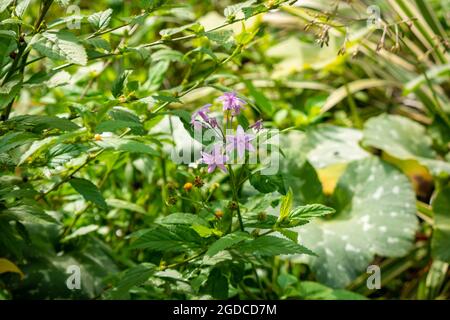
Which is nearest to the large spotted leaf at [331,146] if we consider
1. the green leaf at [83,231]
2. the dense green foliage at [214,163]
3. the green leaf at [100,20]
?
the dense green foliage at [214,163]

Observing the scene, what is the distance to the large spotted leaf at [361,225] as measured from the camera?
1.49 m

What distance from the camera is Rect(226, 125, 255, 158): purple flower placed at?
0.86 meters

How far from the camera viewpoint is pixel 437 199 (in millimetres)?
1573

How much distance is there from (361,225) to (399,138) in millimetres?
385

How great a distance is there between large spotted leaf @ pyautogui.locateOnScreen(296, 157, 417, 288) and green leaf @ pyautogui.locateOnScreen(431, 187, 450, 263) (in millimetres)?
56

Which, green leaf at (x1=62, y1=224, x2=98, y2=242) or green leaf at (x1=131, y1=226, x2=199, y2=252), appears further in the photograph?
green leaf at (x1=62, y1=224, x2=98, y2=242)

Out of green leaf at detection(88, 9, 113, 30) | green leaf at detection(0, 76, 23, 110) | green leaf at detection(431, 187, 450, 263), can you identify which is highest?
green leaf at detection(88, 9, 113, 30)

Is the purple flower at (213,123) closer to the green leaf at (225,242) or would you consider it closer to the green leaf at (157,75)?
the green leaf at (225,242)

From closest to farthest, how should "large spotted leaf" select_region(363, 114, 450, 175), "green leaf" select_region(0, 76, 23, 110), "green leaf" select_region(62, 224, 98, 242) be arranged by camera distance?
"green leaf" select_region(0, 76, 23, 110) → "green leaf" select_region(62, 224, 98, 242) → "large spotted leaf" select_region(363, 114, 450, 175)

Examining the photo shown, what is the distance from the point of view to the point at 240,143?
2.85 ft

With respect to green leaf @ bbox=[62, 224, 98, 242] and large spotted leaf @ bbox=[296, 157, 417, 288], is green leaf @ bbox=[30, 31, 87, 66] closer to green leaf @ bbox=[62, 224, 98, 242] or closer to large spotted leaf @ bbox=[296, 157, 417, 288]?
green leaf @ bbox=[62, 224, 98, 242]

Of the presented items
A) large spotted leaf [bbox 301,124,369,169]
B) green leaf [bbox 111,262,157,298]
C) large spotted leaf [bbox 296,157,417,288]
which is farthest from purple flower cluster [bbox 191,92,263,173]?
large spotted leaf [bbox 301,124,369,169]

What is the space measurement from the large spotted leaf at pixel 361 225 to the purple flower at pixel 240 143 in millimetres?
622

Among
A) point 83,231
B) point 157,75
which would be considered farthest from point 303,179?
point 83,231
